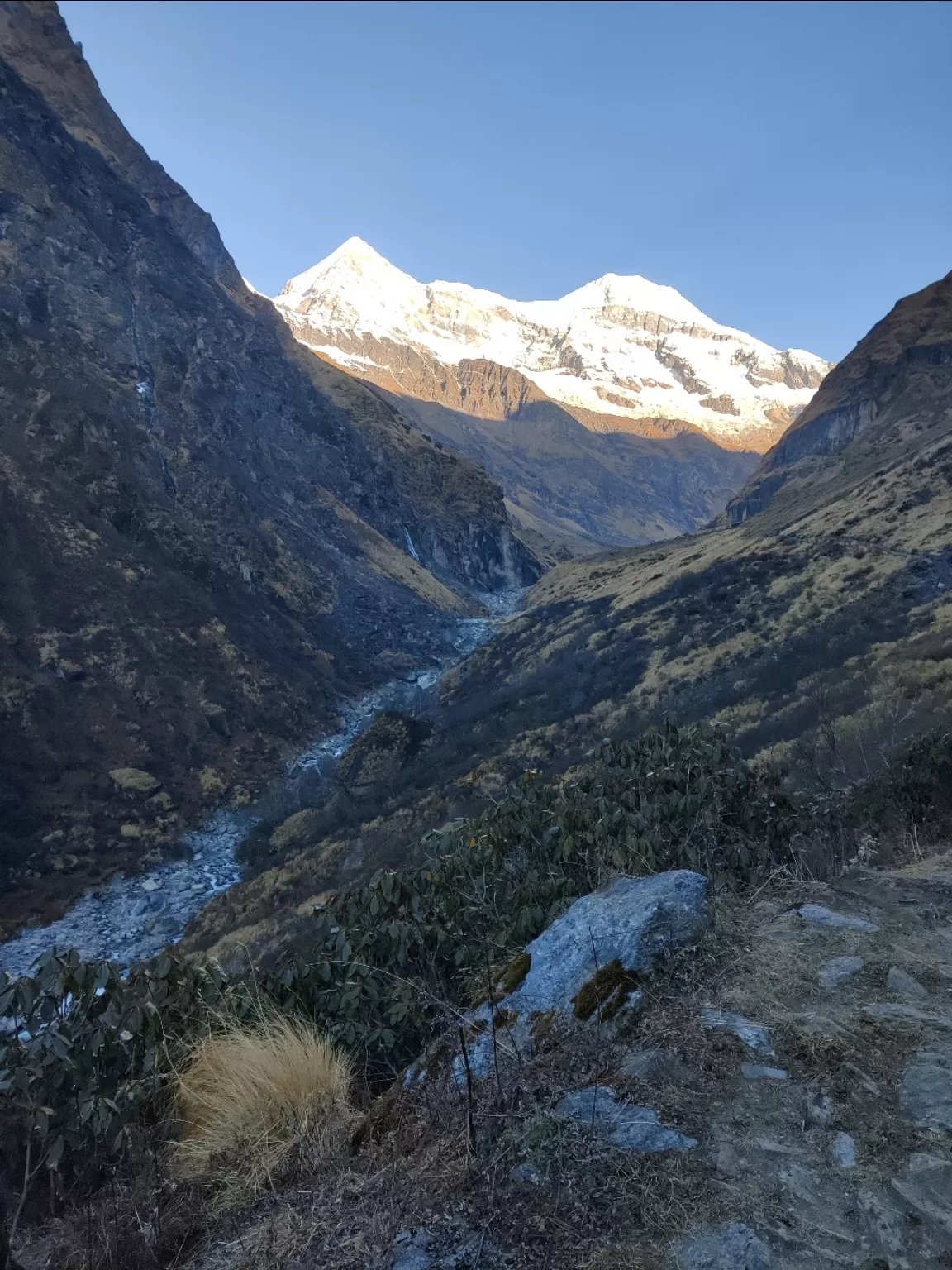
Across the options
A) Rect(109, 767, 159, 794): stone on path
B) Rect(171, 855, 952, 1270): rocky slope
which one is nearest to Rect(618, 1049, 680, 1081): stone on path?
Rect(171, 855, 952, 1270): rocky slope

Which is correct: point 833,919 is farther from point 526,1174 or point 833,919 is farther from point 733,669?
point 733,669

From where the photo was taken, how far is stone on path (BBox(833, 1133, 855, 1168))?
2.28m

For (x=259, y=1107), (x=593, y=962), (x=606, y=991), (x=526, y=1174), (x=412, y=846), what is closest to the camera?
(x=526, y=1174)

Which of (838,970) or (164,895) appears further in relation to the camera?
(164,895)

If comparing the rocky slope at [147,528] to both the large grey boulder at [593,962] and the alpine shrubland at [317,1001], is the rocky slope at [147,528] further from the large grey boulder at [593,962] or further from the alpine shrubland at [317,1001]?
the large grey boulder at [593,962]

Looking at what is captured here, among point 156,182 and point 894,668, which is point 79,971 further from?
point 156,182

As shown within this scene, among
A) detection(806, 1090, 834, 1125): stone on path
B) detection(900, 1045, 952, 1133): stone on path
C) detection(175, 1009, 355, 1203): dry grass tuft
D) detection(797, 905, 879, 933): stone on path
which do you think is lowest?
detection(797, 905, 879, 933): stone on path

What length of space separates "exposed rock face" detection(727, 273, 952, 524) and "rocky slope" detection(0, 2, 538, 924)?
35.5 metres

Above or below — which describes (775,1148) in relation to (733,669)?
above

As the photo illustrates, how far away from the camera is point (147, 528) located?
39.1 m

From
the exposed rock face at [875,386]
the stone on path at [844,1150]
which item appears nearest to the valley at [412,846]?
the stone on path at [844,1150]

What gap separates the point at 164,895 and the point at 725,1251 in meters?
23.0

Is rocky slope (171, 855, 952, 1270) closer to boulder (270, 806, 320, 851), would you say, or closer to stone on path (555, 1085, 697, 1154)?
stone on path (555, 1085, 697, 1154)

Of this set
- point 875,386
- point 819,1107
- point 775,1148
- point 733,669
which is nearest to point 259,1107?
point 775,1148
